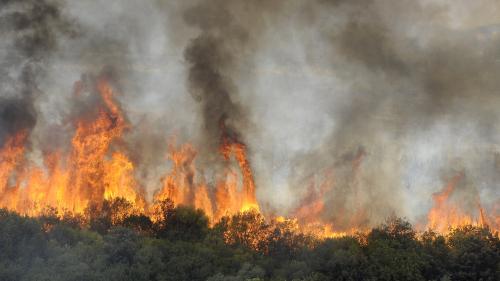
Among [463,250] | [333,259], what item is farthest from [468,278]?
[333,259]

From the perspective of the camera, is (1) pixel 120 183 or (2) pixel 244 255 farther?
(1) pixel 120 183

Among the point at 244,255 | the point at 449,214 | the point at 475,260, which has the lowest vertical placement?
the point at 475,260

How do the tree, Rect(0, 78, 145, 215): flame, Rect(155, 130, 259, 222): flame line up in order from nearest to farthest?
the tree
Rect(0, 78, 145, 215): flame
Rect(155, 130, 259, 222): flame

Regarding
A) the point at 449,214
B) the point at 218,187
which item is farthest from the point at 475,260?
the point at 218,187

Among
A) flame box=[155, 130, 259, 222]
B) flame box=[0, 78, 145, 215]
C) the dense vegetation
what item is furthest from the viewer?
flame box=[155, 130, 259, 222]

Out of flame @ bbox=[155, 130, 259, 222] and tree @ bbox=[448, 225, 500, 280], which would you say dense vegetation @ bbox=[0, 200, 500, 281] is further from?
flame @ bbox=[155, 130, 259, 222]

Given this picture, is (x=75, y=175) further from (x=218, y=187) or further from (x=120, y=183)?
(x=218, y=187)

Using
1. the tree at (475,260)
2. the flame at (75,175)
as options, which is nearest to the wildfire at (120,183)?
the flame at (75,175)

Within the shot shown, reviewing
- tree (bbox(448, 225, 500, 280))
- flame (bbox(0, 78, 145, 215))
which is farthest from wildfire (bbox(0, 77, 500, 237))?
tree (bbox(448, 225, 500, 280))

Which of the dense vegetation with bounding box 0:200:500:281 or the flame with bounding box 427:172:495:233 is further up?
the flame with bounding box 427:172:495:233

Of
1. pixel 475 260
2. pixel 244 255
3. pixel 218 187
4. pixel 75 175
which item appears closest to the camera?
pixel 475 260

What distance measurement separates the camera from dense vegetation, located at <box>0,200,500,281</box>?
51.7 m

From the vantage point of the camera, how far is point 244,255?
Result: 5762 cm

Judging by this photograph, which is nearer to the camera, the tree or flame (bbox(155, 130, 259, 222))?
the tree
